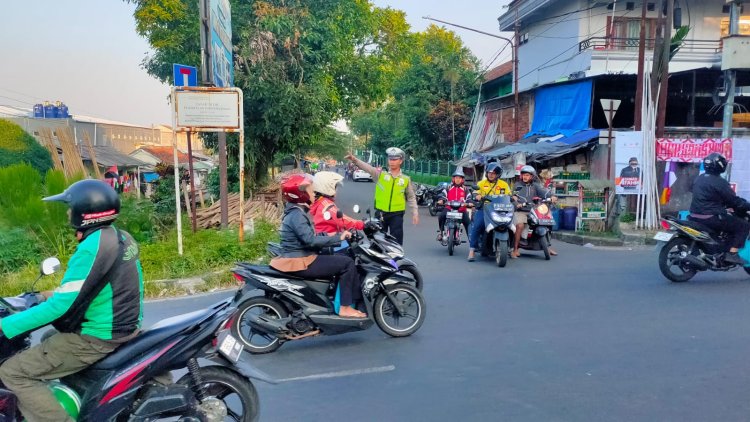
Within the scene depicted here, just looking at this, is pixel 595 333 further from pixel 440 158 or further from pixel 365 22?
pixel 440 158

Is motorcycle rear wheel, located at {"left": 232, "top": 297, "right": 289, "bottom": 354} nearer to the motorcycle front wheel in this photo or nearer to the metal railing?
the motorcycle front wheel

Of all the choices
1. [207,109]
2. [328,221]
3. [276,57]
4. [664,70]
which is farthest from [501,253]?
[276,57]

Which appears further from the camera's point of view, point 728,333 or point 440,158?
point 440,158

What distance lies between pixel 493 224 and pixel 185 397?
7007 mm

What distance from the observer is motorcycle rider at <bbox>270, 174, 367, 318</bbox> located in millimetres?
5422

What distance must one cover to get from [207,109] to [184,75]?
849 mm

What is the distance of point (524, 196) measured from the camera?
10.7 meters

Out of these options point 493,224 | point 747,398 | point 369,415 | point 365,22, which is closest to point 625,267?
point 493,224

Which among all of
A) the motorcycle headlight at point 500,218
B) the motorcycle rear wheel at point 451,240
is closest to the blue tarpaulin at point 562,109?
the motorcycle rear wheel at point 451,240

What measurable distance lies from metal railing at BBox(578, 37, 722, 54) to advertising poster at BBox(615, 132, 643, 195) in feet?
35.2

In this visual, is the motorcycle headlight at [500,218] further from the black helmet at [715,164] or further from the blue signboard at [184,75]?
the blue signboard at [184,75]

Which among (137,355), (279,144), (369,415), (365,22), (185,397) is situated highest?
(365,22)

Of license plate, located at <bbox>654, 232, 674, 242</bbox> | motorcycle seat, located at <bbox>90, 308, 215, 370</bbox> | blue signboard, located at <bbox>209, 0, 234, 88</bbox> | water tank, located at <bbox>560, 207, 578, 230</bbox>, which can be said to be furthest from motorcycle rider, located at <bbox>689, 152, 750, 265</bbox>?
blue signboard, located at <bbox>209, 0, 234, 88</bbox>

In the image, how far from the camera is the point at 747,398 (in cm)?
423
